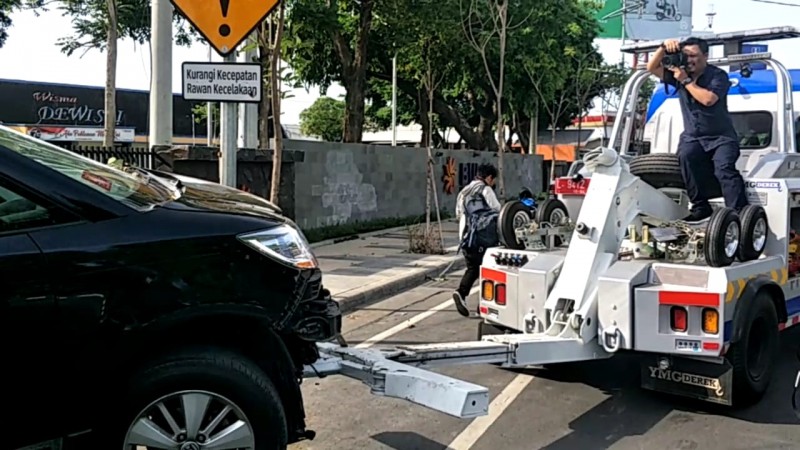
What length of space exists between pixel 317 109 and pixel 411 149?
35840mm

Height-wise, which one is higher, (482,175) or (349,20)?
(349,20)

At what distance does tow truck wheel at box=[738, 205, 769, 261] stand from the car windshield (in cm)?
380

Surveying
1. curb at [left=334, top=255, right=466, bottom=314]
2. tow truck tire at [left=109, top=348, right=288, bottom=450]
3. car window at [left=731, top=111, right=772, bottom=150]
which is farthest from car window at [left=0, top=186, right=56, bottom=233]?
car window at [left=731, top=111, right=772, bottom=150]

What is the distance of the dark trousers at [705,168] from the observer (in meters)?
5.86

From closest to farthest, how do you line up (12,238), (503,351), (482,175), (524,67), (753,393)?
1. (12,238)
2. (503,351)
3. (753,393)
4. (482,175)
5. (524,67)

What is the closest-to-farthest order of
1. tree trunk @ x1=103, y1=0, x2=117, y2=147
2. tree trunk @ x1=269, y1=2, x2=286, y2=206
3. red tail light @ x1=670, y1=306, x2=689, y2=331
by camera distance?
red tail light @ x1=670, y1=306, x2=689, y2=331 < tree trunk @ x1=269, y1=2, x2=286, y2=206 < tree trunk @ x1=103, y1=0, x2=117, y2=147

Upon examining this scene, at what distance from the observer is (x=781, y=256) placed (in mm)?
5871

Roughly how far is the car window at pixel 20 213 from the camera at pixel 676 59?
15.4 ft

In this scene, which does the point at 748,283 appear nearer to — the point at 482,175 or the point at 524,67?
the point at 482,175

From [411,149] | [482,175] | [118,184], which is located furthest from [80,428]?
[411,149]

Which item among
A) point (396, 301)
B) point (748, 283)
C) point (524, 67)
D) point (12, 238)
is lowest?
point (396, 301)

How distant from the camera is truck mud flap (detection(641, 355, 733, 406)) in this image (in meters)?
5.09

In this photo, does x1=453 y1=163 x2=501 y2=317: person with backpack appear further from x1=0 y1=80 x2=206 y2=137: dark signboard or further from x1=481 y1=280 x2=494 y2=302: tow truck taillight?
x1=0 y1=80 x2=206 y2=137: dark signboard

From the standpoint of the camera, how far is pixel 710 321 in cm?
491
